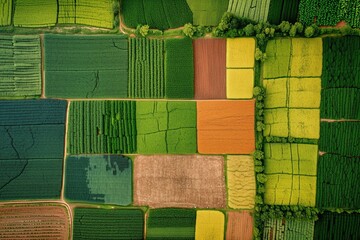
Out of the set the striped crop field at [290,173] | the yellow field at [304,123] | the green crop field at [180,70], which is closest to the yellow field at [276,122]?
the yellow field at [304,123]

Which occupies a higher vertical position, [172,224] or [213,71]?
[213,71]

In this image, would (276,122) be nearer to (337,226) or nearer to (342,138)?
(342,138)

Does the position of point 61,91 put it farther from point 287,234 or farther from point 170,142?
point 287,234

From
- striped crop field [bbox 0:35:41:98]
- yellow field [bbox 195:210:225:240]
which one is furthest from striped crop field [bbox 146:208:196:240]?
striped crop field [bbox 0:35:41:98]

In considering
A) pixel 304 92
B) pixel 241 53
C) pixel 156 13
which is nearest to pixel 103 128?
pixel 156 13

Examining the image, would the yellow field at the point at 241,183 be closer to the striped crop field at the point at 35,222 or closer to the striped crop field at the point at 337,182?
the striped crop field at the point at 337,182

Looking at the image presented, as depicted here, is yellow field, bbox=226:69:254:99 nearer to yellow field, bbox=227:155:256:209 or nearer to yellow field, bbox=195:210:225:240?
yellow field, bbox=227:155:256:209
